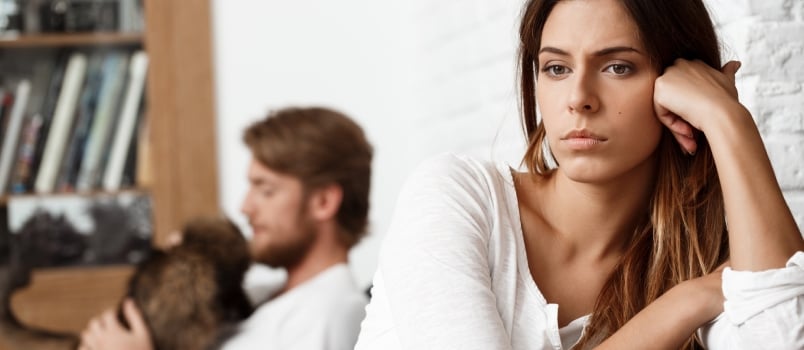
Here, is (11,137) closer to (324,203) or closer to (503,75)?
(324,203)

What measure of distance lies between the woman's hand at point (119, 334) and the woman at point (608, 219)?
1.01 m

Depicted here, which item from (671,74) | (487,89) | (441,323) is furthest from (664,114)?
(487,89)

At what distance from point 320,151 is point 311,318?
36 centimetres

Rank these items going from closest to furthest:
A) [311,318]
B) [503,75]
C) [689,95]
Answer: [689,95], [311,318], [503,75]

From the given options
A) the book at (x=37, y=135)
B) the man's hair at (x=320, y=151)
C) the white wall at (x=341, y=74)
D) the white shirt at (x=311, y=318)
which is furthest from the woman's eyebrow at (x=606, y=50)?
the book at (x=37, y=135)

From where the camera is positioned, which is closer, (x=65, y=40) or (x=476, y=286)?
(x=476, y=286)

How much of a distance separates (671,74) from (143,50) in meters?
2.09

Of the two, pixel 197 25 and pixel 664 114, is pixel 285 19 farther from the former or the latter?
pixel 664 114

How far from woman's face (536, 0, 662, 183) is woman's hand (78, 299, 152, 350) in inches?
47.6

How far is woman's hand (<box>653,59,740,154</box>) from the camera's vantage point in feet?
4.25

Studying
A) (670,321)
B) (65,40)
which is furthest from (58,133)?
(670,321)

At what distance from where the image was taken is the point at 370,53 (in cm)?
308

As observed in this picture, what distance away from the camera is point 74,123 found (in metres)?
3.12

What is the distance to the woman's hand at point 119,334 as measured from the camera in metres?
2.24
